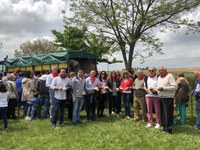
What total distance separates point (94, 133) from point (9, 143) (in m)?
2.30

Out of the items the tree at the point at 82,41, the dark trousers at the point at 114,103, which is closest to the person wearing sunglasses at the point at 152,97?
the dark trousers at the point at 114,103

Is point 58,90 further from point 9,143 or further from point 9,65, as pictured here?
point 9,65

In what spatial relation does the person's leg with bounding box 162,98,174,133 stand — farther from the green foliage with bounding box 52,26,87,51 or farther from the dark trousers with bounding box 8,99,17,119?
the green foliage with bounding box 52,26,87,51

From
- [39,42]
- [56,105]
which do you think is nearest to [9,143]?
[56,105]

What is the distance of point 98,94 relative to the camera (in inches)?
411

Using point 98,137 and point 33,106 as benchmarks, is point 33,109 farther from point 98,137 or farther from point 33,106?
point 98,137

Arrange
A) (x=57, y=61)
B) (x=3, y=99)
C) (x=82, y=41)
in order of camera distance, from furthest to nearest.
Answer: (x=82, y=41) < (x=57, y=61) < (x=3, y=99)

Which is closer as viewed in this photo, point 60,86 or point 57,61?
point 60,86

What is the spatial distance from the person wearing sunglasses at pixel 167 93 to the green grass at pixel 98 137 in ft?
1.26

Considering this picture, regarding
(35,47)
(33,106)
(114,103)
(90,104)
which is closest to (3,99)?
(33,106)

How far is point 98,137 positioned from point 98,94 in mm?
3127

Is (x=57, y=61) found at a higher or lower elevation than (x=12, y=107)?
higher

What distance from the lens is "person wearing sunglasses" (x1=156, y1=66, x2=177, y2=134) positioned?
769cm

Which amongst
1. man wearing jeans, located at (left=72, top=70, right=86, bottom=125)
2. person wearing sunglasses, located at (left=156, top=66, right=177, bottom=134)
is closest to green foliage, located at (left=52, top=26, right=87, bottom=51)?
man wearing jeans, located at (left=72, top=70, right=86, bottom=125)
